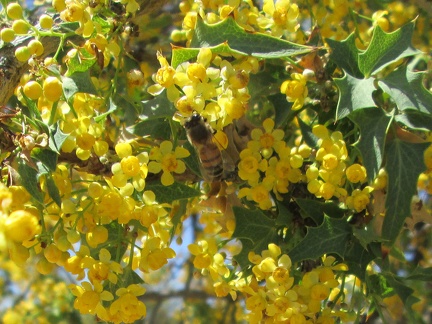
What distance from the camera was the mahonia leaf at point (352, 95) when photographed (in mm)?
1194

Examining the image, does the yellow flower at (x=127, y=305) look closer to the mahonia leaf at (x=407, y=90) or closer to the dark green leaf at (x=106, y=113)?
the dark green leaf at (x=106, y=113)

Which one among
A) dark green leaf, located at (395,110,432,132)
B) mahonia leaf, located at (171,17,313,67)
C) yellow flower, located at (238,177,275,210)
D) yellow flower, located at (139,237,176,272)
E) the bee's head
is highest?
mahonia leaf, located at (171,17,313,67)

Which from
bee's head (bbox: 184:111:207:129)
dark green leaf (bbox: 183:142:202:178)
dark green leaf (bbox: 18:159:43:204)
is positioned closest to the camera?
dark green leaf (bbox: 18:159:43:204)

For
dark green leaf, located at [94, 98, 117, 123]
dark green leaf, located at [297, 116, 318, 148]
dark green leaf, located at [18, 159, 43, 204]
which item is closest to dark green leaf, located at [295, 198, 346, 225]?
dark green leaf, located at [297, 116, 318, 148]

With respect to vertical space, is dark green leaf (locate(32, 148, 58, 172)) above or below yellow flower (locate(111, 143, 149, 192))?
above

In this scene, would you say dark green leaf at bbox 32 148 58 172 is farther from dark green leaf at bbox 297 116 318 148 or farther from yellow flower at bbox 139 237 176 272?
dark green leaf at bbox 297 116 318 148

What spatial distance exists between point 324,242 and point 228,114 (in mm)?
339

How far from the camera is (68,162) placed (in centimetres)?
127

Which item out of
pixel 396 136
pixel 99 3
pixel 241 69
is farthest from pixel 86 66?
pixel 396 136

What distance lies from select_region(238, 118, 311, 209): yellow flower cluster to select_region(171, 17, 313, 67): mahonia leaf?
0.23m

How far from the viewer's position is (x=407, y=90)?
1233 mm

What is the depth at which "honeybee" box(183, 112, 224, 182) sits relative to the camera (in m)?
1.25

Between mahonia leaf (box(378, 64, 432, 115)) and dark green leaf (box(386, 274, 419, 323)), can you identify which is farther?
dark green leaf (box(386, 274, 419, 323))

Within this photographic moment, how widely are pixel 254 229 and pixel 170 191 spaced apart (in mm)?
208
